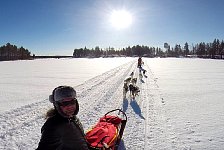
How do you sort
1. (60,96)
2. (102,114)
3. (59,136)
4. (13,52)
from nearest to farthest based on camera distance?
(59,136)
(60,96)
(102,114)
(13,52)

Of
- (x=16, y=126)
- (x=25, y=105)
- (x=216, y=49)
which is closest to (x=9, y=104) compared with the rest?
(x=25, y=105)

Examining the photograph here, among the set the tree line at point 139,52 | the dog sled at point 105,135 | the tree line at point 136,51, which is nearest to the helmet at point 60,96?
the dog sled at point 105,135

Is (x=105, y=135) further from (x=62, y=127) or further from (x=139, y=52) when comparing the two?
(x=139, y=52)

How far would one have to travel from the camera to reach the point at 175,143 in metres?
4.84

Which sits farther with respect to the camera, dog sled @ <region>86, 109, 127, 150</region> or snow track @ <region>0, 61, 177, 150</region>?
snow track @ <region>0, 61, 177, 150</region>

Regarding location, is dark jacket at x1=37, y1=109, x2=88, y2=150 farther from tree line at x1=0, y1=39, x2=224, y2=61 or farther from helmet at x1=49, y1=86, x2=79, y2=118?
tree line at x1=0, y1=39, x2=224, y2=61

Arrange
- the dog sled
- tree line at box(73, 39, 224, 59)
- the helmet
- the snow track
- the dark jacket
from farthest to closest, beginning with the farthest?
tree line at box(73, 39, 224, 59)
the snow track
the dog sled
the helmet
the dark jacket

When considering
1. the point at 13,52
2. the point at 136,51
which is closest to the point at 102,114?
the point at 13,52

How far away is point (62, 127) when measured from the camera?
2354mm

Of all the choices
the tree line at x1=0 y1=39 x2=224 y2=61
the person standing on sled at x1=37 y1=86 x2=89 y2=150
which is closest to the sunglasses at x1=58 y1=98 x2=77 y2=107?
the person standing on sled at x1=37 y1=86 x2=89 y2=150

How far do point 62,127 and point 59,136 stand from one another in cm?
→ 9

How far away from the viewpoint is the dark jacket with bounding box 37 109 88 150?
90.5 inches

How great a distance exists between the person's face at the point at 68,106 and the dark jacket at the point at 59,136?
0.24 ft

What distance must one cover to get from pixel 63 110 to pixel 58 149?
1.26 feet
